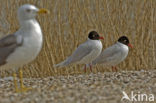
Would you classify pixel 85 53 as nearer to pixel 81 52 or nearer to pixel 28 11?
pixel 81 52

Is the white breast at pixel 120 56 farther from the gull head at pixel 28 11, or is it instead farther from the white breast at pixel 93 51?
the gull head at pixel 28 11

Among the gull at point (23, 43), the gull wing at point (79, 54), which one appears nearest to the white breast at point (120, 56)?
the gull wing at point (79, 54)

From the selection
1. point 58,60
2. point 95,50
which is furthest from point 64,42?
point 95,50

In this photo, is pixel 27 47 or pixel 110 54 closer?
pixel 27 47

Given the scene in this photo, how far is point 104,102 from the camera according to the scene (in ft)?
13.0

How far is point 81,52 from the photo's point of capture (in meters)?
6.45

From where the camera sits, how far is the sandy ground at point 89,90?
4.05 metres

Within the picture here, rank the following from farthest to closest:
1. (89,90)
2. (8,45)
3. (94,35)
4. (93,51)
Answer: (94,35), (93,51), (89,90), (8,45)

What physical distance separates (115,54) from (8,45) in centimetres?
287

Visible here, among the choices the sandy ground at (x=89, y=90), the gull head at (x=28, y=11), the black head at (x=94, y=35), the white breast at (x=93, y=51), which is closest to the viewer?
the sandy ground at (x=89, y=90)

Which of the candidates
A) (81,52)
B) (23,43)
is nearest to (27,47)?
(23,43)

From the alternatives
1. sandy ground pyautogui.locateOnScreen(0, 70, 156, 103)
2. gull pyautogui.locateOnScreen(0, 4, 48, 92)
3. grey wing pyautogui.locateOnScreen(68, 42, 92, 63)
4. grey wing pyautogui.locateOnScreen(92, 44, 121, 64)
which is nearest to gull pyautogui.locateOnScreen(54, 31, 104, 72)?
grey wing pyautogui.locateOnScreen(68, 42, 92, 63)

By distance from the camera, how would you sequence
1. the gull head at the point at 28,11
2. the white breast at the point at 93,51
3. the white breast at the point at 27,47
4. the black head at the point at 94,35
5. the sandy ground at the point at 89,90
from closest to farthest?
the sandy ground at the point at 89,90 → the white breast at the point at 27,47 → the gull head at the point at 28,11 → the white breast at the point at 93,51 → the black head at the point at 94,35

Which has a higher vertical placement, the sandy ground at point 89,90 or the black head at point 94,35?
the black head at point 94,35
